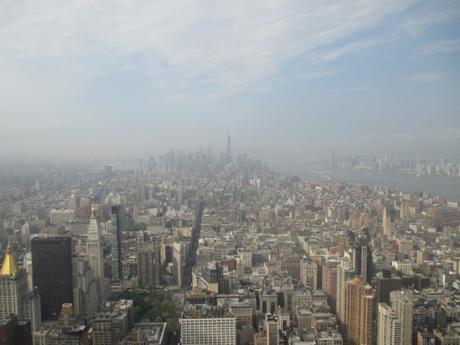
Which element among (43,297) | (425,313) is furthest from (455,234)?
(43,297)

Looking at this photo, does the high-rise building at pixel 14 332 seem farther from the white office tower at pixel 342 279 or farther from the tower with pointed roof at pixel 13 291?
the white office tower at pixel 342 279

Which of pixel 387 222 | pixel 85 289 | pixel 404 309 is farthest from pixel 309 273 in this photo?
pixel 85 289

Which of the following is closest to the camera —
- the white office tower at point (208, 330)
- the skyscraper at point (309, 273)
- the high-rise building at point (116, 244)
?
the white office tower at point (208, 330)

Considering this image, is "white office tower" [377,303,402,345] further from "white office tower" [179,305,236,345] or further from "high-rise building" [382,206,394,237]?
"high-rise building" [382,206,394,237]

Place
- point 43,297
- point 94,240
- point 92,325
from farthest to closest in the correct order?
point 94,240
point 43,297
point 92,325

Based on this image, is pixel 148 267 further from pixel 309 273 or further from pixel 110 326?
pixel 110 326

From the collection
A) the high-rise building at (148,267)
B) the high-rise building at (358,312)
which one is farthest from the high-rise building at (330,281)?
the high-rise building at (148,267)

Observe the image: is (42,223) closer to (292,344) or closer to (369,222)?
(292,344)
